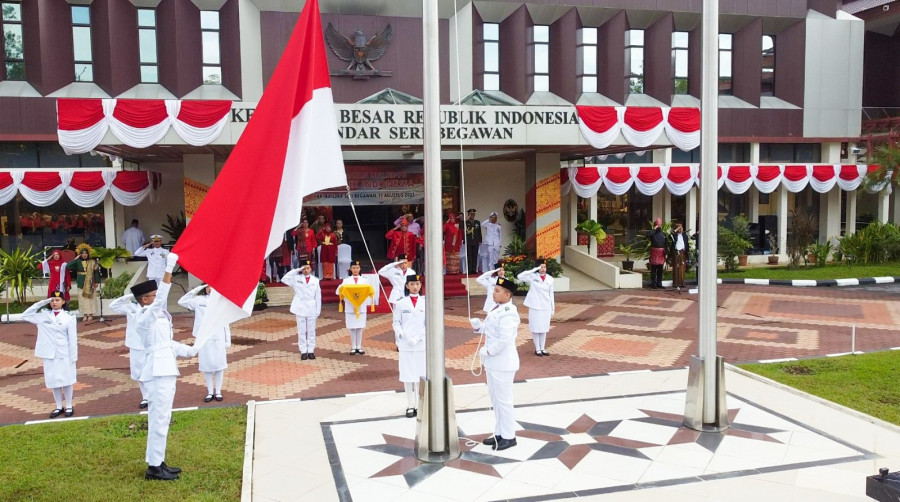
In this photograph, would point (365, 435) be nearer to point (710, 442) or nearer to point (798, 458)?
point (710, 442)

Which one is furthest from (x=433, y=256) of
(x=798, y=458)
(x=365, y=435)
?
(x=798, y=458)

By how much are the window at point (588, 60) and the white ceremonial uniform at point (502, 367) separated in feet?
61.8

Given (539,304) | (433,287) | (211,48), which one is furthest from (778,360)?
(211,48)

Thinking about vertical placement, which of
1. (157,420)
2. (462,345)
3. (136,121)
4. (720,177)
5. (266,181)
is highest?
(136,121)

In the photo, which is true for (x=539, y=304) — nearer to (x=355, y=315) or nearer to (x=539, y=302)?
(x=539, y=302)

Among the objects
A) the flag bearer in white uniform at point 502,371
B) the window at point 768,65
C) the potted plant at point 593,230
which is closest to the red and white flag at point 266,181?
the flag bearer in white uniform at point 502,371

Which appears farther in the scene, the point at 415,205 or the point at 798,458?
the point at 415,205

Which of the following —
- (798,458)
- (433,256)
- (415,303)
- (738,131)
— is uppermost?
(738,131)

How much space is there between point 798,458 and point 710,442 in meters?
0.89

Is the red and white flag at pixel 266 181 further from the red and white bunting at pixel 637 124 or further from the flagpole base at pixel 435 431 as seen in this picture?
the red and white bunting at pixel 637 124

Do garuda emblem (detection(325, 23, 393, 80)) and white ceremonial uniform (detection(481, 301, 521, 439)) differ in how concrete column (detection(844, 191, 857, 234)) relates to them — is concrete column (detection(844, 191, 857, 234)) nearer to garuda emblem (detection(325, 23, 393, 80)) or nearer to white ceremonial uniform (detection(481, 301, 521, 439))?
garuda emblem (detection(325, 23, 393, 80))

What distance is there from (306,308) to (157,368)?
5.36 meters

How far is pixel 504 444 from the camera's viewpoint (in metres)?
8.02

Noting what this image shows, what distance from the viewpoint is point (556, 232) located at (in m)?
21.3
